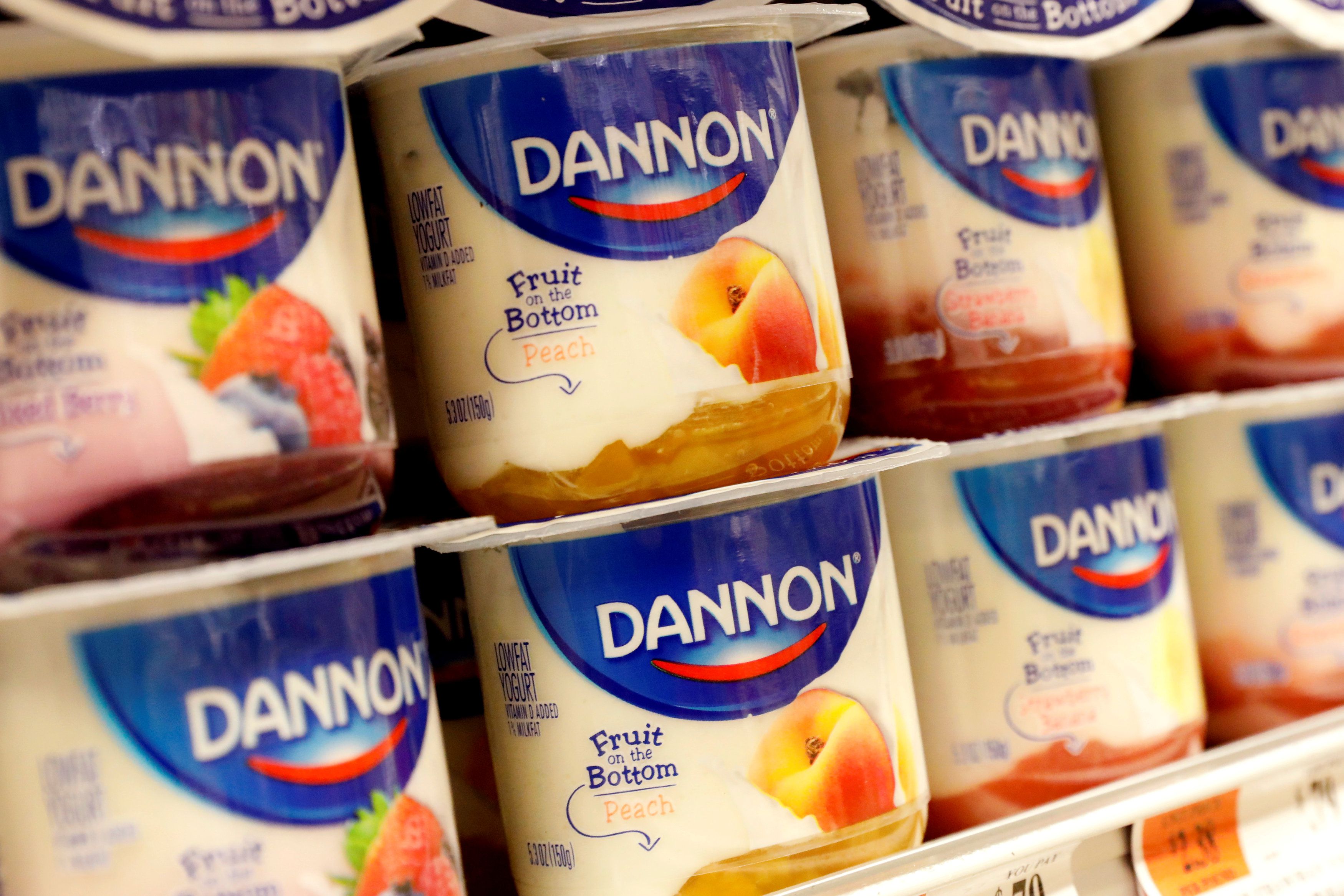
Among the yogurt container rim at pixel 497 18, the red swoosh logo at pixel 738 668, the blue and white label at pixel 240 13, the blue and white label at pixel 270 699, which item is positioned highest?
the yogurt container rim at pixel 497 18

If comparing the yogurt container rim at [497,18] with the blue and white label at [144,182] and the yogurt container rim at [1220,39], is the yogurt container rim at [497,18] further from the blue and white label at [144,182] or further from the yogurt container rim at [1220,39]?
Result: the yogurt container rim at [1220,39]

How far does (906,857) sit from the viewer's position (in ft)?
3.44

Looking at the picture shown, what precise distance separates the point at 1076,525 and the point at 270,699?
76 cm

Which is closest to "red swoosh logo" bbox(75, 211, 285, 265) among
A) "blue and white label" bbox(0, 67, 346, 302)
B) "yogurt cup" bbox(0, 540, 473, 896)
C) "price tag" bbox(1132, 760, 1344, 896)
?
"blue and white label" bbox(0, 67, 346, 302)

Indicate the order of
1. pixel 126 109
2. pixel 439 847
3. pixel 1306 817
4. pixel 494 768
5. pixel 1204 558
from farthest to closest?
pixel 1204 558 → pixel 1306 817 → pixel 494 768 → pixel 439 847 → pixel 126 109

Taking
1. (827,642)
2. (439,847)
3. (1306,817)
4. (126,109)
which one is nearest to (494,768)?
(439,847)

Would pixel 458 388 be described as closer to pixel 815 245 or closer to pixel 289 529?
pixel 289 529

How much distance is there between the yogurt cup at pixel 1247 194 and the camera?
1.35 metres

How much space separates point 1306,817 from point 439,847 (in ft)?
2.96

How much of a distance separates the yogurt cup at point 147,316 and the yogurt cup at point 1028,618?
2.03 ft

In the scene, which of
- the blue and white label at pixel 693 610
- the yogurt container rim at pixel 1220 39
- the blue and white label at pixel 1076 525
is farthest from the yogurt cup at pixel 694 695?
the yogurt container rim at pixel 1220 39

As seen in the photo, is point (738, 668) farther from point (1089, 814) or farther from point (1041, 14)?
point (1041, 14)

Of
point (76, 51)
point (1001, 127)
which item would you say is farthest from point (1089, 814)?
point (76, 51)

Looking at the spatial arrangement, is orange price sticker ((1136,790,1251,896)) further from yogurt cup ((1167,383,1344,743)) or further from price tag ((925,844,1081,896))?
yogurt cup ((1167,383,1344,743))
